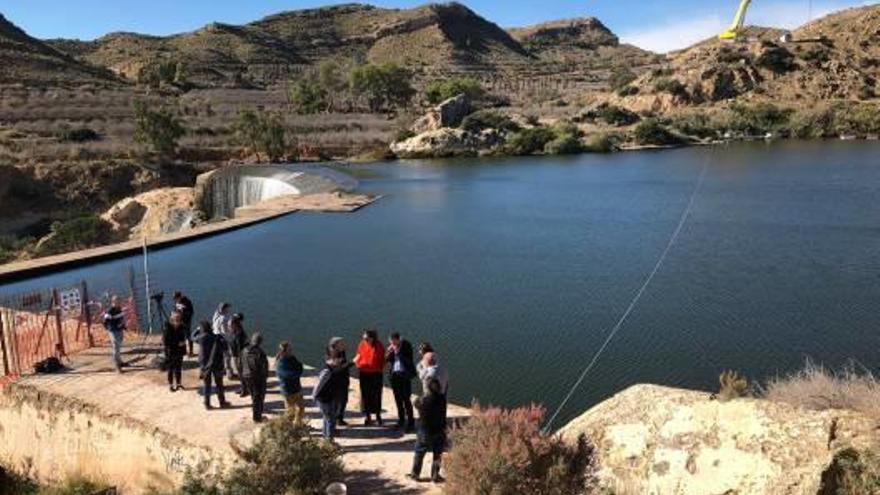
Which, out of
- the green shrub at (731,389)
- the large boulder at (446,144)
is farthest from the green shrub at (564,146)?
the green shrub at (731,389)

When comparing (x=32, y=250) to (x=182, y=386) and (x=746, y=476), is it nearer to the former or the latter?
(x=182, y=386)

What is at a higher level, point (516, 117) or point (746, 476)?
point (516, 117)

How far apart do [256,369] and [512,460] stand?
4.26 m

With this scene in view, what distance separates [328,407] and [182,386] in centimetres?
356

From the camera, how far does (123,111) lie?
3034 inches

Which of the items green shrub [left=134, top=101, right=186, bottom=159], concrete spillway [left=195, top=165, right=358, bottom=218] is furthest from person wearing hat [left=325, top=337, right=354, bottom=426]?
green shrub [left=134, top=101, right=186, bottom=159]

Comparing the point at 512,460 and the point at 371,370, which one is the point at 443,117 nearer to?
the point at 371,370

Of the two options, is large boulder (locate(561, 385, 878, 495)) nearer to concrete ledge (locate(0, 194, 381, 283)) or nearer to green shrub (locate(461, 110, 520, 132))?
concrete ledge (locate(0, 194, 381, 283))

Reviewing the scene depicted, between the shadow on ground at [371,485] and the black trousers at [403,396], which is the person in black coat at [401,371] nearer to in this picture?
the black trousers at [403,396]

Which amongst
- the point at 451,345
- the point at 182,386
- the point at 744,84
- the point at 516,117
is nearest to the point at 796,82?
the point at 744,84

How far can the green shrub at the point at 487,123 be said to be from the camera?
83500 mm

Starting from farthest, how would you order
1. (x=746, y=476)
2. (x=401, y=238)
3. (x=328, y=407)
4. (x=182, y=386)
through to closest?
(x=401, y=238)
(x=182, y=386)
(x=328, y=407)
(x=746, y=476)

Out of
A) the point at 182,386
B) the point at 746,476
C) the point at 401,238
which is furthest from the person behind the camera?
the point at 401,238

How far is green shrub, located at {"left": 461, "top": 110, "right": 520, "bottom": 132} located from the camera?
83500mm
